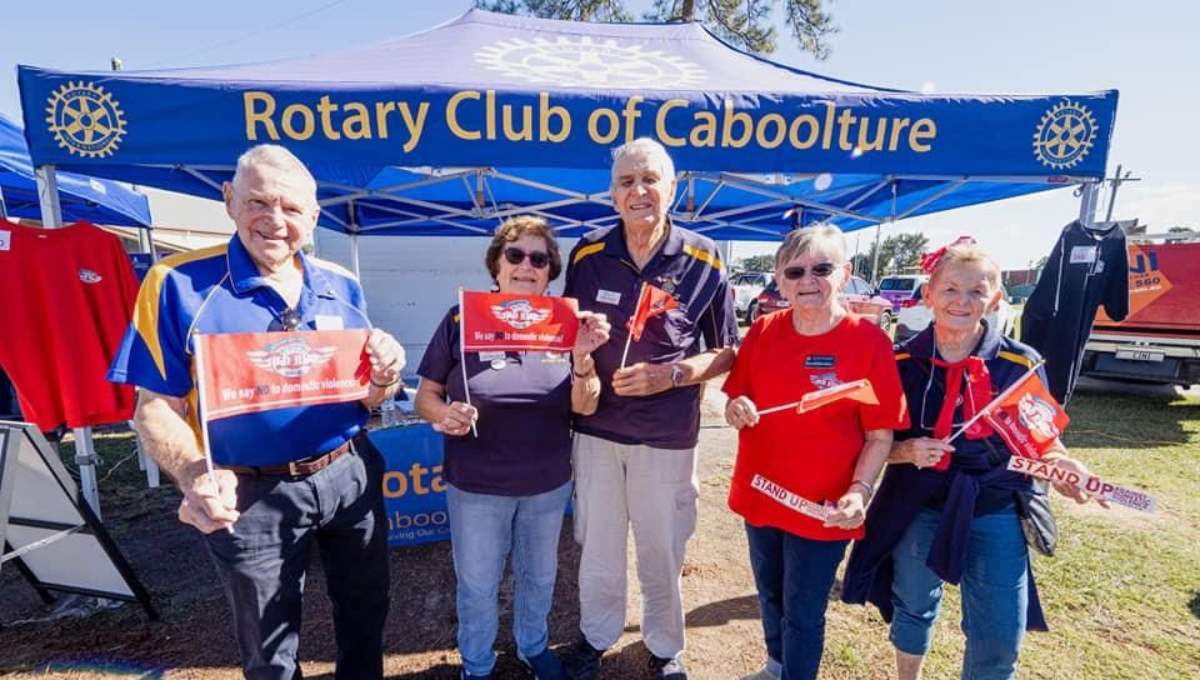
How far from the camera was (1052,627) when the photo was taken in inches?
119

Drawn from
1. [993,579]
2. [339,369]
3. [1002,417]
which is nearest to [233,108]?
[339,369]

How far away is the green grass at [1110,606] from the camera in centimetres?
273

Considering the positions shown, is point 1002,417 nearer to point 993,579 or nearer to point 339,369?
point 993,579

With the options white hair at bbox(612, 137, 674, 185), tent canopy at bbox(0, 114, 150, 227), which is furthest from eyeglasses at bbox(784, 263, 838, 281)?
tent canopy at bbox(0, 114, 150, 227)

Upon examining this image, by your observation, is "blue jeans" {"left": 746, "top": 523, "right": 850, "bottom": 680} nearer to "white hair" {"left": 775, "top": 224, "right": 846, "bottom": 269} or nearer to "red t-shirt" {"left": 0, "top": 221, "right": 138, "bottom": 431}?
"white hair" {"left": 775, "top": 224, "right": 846, "bottom": 269}

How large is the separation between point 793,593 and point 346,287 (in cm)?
213

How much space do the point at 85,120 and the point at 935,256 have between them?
13.1ft

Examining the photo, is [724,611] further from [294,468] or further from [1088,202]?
[1088,202]

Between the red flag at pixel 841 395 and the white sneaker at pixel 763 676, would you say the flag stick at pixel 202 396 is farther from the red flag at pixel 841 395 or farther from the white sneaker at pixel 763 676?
the white sneaker at pixel 763 676

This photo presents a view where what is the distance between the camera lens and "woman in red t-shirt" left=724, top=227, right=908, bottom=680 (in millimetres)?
1895

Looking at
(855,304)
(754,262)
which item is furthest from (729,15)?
(754,262)

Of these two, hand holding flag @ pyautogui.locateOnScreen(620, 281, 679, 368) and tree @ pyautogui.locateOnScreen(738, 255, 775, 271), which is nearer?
hand holding flag @ pyautogui.locateOnScreen(620, 281, 679, 368)

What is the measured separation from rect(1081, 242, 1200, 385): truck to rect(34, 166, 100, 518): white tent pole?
1133 cm

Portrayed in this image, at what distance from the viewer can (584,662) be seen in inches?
99.9
